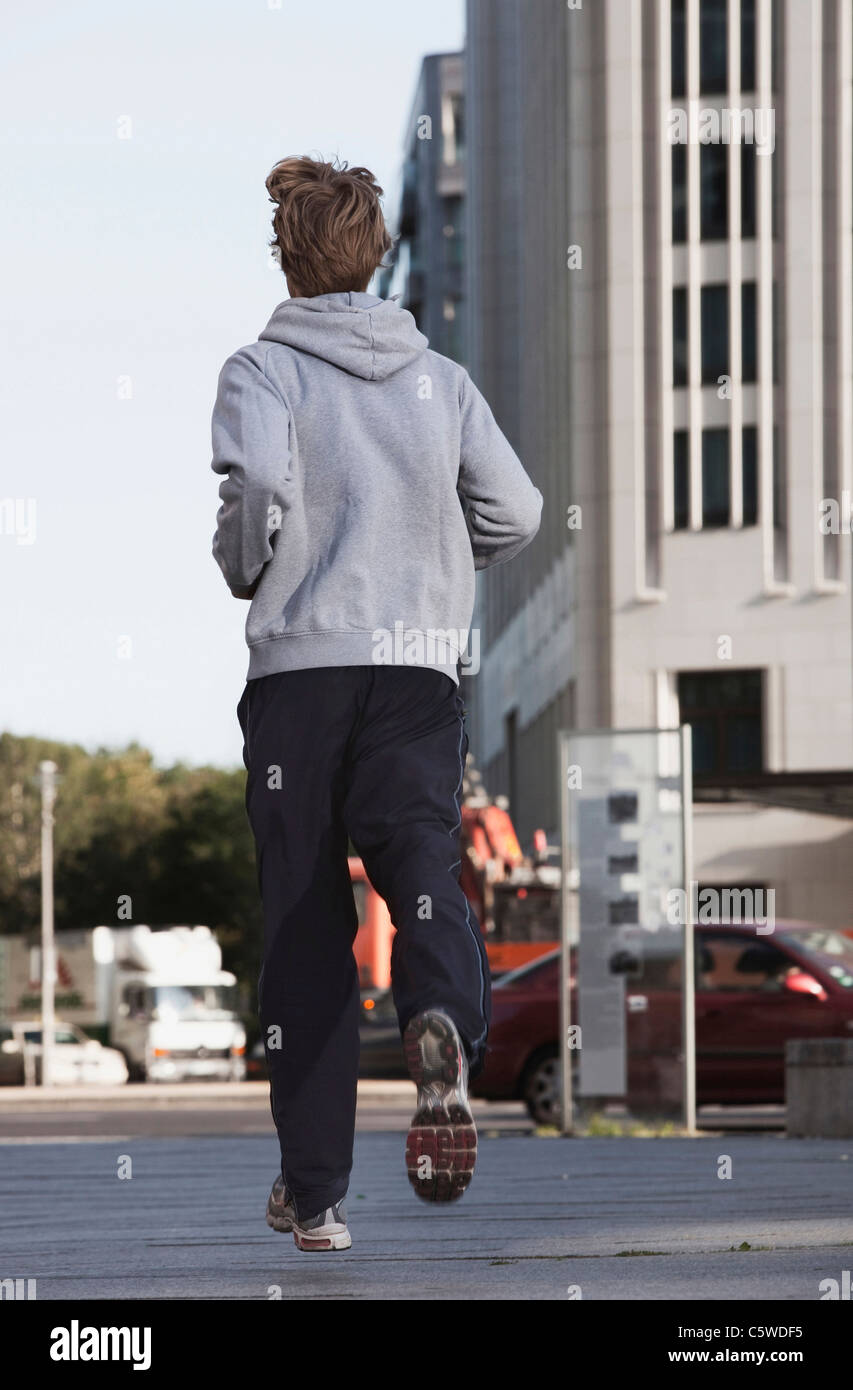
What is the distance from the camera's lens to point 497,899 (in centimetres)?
2794

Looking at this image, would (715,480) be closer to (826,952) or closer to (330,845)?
(826,952)

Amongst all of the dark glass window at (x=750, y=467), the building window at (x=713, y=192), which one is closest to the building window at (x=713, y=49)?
the building window at (x=713, y=192)

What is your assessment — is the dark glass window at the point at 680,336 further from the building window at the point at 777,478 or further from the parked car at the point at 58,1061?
the parked car at the point at 58,1061

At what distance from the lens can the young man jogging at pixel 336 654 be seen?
429 cm

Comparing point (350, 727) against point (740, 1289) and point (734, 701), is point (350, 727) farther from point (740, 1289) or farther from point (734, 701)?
point (734, 701)

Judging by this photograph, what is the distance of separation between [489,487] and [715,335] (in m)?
36.9

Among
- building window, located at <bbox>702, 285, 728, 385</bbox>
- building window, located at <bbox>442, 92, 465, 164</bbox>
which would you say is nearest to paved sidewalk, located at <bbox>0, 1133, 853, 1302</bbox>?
building window, located at <bbox>702, 285, 728, 385</bbox>

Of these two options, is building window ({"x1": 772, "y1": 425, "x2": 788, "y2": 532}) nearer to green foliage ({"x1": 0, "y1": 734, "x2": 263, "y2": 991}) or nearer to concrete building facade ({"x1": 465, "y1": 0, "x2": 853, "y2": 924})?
concrete building facade ({"x1": 465, "y1": 0, "x2": 853, "y2": 924})

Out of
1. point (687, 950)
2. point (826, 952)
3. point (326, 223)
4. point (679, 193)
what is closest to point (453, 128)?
point (679, 193)

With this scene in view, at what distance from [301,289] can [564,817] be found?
10186 mm

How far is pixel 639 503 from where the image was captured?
40.7 meters

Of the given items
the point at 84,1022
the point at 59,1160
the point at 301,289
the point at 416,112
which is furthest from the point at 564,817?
the point at 416,112

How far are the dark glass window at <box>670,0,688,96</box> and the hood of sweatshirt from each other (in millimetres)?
38270

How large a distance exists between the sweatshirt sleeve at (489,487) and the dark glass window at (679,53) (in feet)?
125
